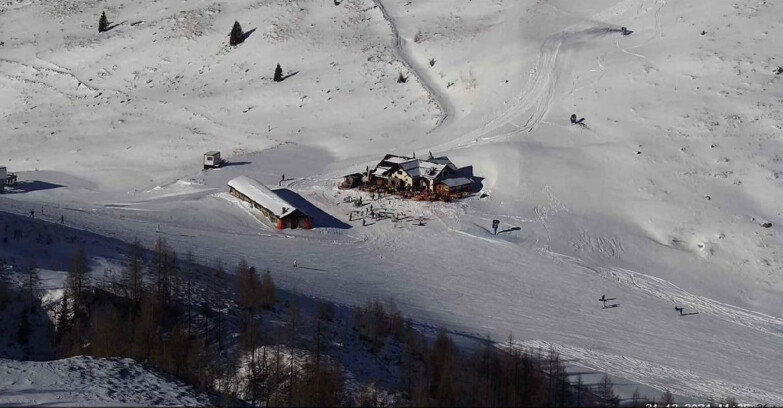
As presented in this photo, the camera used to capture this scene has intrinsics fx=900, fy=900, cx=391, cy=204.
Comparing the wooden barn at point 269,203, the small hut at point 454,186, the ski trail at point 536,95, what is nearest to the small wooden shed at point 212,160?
the wooden barn at point 269,203

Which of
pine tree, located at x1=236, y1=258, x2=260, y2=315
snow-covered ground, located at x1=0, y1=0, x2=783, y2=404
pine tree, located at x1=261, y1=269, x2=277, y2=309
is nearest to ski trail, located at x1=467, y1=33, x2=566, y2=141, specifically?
snow-covered ground, located at x1=0, y1=0, x2=783, y2=404

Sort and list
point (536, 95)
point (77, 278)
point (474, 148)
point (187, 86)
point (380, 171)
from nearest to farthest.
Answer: point (77, 278) < point (380, 171) < point (474, 148) < point (536, 95) < point (187, 86)

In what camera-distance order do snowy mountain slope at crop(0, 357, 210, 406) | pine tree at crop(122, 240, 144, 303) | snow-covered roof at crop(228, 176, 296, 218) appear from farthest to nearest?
snow-covered roof at crop(228, 176, 296, 218) → pine tree at crop(122, 240, 144, 303) → snowy mountain slope at crop(0, 357, 210, 406)

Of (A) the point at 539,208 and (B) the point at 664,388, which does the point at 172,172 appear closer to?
(A) the point at 539,208

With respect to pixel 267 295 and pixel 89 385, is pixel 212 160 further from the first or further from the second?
pixel 89 385

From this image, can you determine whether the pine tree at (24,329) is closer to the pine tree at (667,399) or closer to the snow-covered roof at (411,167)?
the pine tree at (667,399)

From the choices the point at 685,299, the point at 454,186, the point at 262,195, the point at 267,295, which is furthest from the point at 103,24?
the point at 685,299

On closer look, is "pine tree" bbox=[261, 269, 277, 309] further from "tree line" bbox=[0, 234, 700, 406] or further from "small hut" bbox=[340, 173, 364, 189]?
"small hut" bbox=[340, 173, 364, 189]
